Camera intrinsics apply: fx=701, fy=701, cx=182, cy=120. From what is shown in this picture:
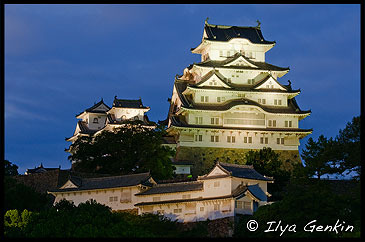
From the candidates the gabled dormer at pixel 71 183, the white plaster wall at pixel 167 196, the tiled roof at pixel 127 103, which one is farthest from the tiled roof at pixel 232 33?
the white plaster wall at pixel 167 196

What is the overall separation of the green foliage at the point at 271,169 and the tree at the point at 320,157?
503 centimetres

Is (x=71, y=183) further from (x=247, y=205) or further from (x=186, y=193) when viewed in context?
(x=247, y=205)

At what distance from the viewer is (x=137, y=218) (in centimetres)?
5000

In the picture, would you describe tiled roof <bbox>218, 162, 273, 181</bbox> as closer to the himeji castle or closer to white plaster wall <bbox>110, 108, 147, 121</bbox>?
the himeji castle

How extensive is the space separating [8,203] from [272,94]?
108 feet

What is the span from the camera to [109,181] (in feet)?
183

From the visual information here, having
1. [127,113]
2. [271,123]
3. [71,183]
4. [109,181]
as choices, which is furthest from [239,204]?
[127,113]

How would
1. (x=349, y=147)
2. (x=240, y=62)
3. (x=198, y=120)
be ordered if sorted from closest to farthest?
(x=349, y=147) → (x=198, y=120) → (x=240, y=62)

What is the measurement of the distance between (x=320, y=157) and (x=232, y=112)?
77.1ft

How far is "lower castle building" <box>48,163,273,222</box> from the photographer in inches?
1948

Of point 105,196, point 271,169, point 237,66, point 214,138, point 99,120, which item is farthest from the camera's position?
point 99,120

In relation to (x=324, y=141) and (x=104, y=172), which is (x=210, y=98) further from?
(x=324, y=141)

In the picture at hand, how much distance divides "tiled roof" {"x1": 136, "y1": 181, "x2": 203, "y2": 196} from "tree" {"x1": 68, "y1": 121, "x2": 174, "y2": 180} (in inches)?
236

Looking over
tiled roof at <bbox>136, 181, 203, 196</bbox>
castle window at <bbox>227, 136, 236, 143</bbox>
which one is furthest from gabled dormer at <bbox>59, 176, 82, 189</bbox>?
castle window at <bbox>227, 136, 236, 143</bbox>
